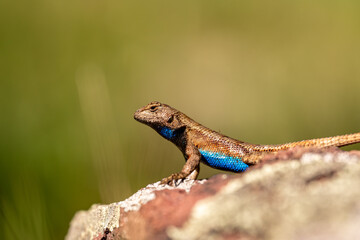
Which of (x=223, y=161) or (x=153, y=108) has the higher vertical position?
(x=153, y=108)

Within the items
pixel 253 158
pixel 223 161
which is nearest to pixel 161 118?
pixel 223 161

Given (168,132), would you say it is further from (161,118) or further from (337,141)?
(337,141)

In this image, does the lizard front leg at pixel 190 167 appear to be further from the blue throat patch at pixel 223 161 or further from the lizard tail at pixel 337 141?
the lizard tail at pixel 337 141

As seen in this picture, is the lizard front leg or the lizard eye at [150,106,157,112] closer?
the lizard front leg

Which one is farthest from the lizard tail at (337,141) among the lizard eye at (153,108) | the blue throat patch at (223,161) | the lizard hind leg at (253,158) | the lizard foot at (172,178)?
the lizard eye at (153,108)

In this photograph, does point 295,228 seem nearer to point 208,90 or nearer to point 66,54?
point 208,90

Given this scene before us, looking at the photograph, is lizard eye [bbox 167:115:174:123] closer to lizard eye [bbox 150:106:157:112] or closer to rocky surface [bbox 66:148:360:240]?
lizard eye [bbox 150:106:157:112]

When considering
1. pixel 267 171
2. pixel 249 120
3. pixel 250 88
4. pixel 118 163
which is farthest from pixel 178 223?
pixel 250 88

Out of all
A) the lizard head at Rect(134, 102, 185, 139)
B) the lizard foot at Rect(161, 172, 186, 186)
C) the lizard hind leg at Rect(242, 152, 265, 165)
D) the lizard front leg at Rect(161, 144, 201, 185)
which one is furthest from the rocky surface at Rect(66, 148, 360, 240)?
the lizard head at Rect(134, 102, 185, 139)
